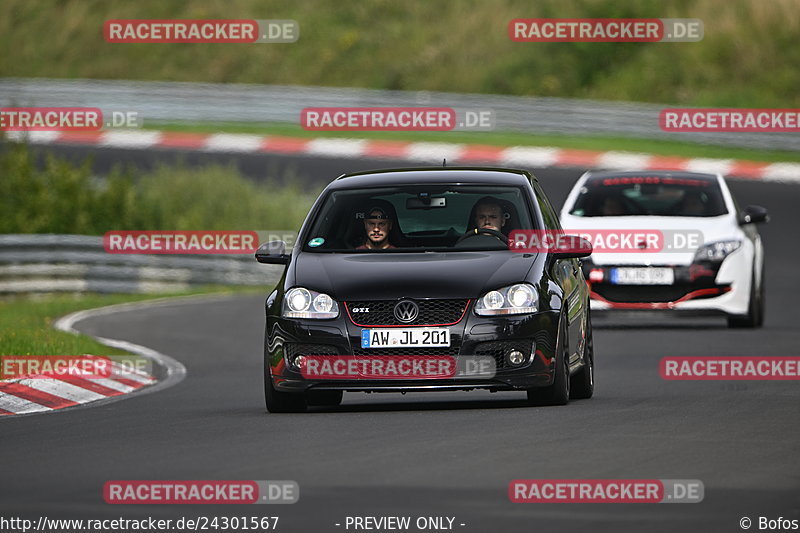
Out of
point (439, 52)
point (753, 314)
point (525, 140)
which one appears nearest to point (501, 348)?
point (753, 314)

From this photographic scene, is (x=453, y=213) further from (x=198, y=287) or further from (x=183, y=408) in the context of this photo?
(x=183, y=408)

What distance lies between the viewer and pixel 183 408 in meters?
12.9

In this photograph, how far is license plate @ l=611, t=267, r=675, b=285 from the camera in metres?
19.0

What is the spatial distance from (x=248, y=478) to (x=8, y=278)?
58.5ft

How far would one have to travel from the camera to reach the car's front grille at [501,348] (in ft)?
38.2

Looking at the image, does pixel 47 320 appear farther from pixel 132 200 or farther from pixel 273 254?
pixel 273 254

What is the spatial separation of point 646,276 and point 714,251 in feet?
2.57

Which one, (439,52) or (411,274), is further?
(439,52)

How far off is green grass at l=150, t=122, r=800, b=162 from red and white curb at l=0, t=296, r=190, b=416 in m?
22.4

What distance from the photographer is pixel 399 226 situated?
42.1 feet

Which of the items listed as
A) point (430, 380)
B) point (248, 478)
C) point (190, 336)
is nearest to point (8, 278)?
point (190, 336)

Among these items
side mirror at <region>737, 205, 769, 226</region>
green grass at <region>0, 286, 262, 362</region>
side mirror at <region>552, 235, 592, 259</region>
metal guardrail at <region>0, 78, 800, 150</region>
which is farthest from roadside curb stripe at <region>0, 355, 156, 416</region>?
metal guardrail at <region>0, 78, 800, 150</region>

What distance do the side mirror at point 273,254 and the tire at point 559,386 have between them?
5.92 ft

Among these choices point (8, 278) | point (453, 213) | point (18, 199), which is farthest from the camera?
point (453, 213)
